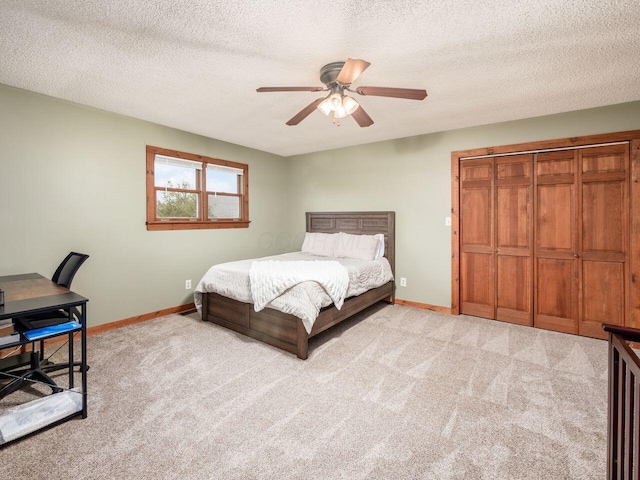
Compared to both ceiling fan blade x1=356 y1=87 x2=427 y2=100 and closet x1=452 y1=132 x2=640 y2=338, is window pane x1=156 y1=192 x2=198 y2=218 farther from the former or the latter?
closet x1=452 y1=132 x2=640 y2=338

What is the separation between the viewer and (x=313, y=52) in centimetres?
216

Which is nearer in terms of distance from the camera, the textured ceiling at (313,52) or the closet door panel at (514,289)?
the textured ceiling at (313,52)

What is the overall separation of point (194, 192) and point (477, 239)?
386 centimetres

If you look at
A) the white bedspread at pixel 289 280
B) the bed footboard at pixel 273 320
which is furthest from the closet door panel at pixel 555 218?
the white bedspread at pixel 289 280

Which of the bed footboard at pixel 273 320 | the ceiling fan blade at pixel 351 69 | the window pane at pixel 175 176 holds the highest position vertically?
the ceiling fan blade at pixel 351 69

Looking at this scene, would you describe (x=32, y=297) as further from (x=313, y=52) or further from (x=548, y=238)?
(x=548, y=238)

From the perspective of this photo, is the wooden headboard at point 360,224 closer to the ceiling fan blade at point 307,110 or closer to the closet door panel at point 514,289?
the closet door panel at point 514,289

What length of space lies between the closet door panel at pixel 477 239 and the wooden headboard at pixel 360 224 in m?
0.93

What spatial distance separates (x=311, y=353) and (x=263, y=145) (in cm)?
336

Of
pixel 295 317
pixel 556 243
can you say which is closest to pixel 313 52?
pixel 295 317

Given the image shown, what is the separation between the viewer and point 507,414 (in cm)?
198

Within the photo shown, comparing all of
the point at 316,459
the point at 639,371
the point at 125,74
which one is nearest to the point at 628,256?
the point at 639,371

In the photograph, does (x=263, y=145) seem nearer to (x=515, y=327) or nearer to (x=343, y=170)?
(x=343, y=170)

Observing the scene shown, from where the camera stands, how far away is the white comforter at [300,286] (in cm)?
277
